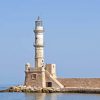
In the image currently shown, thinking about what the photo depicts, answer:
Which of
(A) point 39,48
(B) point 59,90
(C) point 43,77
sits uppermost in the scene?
(A) point 39,48

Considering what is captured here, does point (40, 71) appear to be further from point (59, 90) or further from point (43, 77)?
point (59, 90)

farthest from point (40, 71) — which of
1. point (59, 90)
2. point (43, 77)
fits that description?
point (59, 90)

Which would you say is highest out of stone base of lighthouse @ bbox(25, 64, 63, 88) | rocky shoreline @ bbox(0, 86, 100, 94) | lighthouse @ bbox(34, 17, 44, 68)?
lighthouse @ bbox(34, 17, 44, 68)

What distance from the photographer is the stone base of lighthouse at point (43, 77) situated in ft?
184

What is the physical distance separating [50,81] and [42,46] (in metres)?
4.06

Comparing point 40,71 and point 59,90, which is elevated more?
point 40,71

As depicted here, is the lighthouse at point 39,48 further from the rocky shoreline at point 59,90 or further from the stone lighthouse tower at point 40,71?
the rocky shoreline at point 59,90

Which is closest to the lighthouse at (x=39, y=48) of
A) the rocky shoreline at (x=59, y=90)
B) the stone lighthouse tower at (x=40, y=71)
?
the stone lighthouse tower at (x=40, y=71)

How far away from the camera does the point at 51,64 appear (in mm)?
56906

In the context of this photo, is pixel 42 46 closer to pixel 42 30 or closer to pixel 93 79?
pixel 42 30

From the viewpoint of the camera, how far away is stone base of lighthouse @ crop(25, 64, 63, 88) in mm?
56156

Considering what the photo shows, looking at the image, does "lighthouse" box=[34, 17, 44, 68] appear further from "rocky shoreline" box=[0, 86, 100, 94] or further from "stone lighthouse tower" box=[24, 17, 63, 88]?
"rocky shoreline" box=[0, 86, 100, 94]

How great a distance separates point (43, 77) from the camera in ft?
185

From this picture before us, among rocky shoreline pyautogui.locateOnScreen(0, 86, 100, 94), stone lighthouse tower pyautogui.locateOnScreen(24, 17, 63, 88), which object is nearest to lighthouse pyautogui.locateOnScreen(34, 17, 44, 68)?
stone lighthouse tower pyautogui.locateOnScreen(24, 17, 63, 88)
